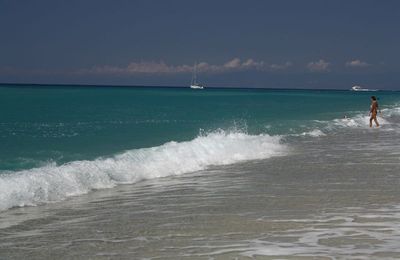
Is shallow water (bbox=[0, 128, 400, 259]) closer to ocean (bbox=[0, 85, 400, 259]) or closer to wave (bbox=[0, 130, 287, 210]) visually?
ocean (bbox=[0, 85, 400, 259])

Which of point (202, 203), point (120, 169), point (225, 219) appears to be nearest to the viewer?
point (225, 219)

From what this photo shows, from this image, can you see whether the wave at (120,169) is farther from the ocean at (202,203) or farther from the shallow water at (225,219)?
the shallow water at (225,219)

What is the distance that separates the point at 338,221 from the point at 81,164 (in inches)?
286

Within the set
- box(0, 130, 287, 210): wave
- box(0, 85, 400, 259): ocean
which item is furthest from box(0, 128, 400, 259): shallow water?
box(0, 130, 287, 210): wave

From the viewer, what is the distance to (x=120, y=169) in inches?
586

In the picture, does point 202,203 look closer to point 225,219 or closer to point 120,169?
point 225,219

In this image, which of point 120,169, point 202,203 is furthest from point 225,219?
point 120,169

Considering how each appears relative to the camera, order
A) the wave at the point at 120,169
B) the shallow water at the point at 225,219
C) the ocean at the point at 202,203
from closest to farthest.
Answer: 1. the shallow water at the point at 225,219
2. the ocean at the point at 202,203
3. the wave at the point at 120,169

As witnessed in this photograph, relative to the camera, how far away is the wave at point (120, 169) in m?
11.5

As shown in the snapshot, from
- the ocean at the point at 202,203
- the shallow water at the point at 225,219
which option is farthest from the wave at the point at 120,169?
the shallow water at the point at 225,219

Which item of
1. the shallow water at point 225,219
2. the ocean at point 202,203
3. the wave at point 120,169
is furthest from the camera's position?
the wave at point 120,169

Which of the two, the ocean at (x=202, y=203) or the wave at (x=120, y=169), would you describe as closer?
the ocean at (x=202, y=203)

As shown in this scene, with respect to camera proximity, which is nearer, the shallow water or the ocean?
the shallow water

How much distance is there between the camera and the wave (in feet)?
37.8
